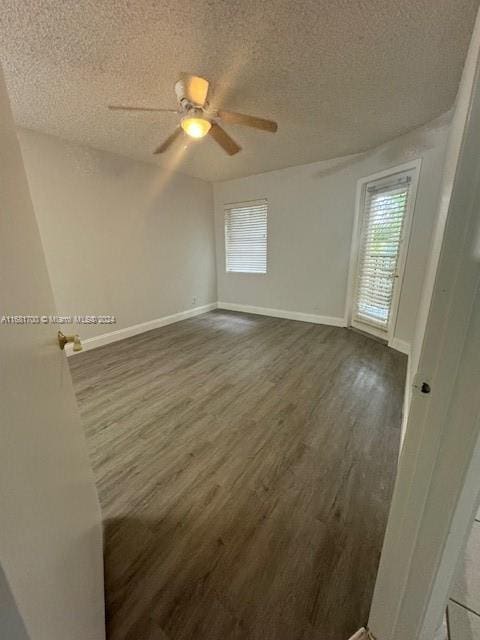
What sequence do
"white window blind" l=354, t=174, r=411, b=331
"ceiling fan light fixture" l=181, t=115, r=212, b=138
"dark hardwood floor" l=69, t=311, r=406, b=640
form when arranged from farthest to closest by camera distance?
"white window blind" l=354, t=174, r=411, b=331
"ceiling fan light fixture" l=181, t=115, r=212, b=138
"dark hardwood floor" l=69, t=311, r=406, b=640

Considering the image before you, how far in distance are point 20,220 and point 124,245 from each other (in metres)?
3.18

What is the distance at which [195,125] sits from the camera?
192 centimetres

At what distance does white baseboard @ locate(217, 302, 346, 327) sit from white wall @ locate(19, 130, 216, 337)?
2.59 ft

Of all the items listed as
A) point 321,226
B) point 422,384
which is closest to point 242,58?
point 422,384

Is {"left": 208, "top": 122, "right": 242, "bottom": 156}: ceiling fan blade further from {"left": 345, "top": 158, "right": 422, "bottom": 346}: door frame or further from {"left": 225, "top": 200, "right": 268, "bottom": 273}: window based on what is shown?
{"left": 225, "top": 200, "right": 268, "bottom": 273}: window

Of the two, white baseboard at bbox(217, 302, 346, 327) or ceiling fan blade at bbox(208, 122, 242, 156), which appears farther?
white baseboard at bbox(217, 302, 346, 327)

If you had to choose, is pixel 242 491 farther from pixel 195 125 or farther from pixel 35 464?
pixel 195 125

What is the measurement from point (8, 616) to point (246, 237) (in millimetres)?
4844

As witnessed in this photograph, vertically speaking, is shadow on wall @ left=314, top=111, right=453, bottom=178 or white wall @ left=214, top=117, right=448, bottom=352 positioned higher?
shadow on wall @ left=314, top=111, right=453, bottom=178

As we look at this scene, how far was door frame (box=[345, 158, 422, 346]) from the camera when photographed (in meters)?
2.77

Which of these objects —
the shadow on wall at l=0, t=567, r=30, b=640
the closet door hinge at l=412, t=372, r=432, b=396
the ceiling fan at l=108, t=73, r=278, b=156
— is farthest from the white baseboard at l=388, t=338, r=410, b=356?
the shadow on wall at l=0, t=567, r=30, b=640

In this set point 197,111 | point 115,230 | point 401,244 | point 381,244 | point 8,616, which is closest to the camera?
point 8,616

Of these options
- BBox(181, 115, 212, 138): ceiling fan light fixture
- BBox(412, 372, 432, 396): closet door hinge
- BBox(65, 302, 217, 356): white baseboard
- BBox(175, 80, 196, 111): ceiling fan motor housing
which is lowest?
BBox(65, 302, 217, 356): white baseboard

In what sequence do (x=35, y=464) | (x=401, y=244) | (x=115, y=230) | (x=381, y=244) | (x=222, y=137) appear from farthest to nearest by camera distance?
(x=115, y=230) → (x=381, y=244) → (x=401, y=244) → (x=222, y=137) → (x=35, y=464)
